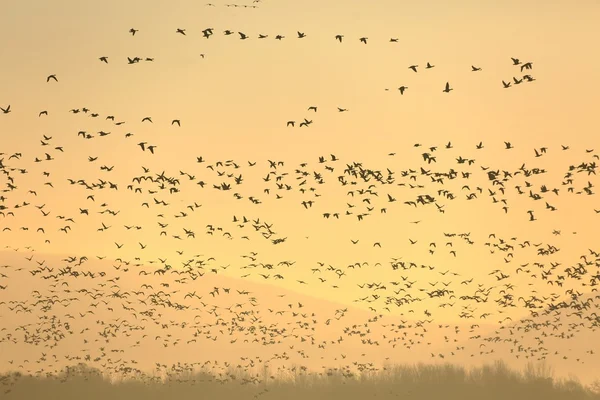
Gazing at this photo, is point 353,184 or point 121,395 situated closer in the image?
point 353,184

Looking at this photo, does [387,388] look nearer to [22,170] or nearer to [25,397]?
[25,397]

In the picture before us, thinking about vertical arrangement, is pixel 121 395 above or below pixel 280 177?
below

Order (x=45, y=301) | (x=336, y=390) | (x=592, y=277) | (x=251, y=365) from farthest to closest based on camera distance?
(x=336, y=390), (x=251, y=365), (x=45, y=301), (x=592, y=277)

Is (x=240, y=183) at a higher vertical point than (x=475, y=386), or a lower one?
higher

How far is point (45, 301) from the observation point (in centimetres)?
6812

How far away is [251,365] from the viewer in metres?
81.4


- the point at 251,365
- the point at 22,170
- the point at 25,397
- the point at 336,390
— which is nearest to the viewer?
the point at 22,170

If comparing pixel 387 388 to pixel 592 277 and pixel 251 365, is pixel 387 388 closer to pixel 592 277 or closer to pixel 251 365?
pixel 251 365

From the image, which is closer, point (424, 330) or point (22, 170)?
point (22, 170)

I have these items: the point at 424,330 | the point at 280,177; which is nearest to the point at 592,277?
the point at 424,330

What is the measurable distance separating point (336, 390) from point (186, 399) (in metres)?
15.6

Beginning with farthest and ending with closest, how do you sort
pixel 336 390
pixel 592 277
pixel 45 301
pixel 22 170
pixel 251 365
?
1. pixel 336 390
2. pixel 251 365
3. pixel 45 301
4. pixel 592 277
5. pixel 22 170

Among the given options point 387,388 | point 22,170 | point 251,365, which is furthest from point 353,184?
point 387,388

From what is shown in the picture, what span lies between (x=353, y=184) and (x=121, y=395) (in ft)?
187
